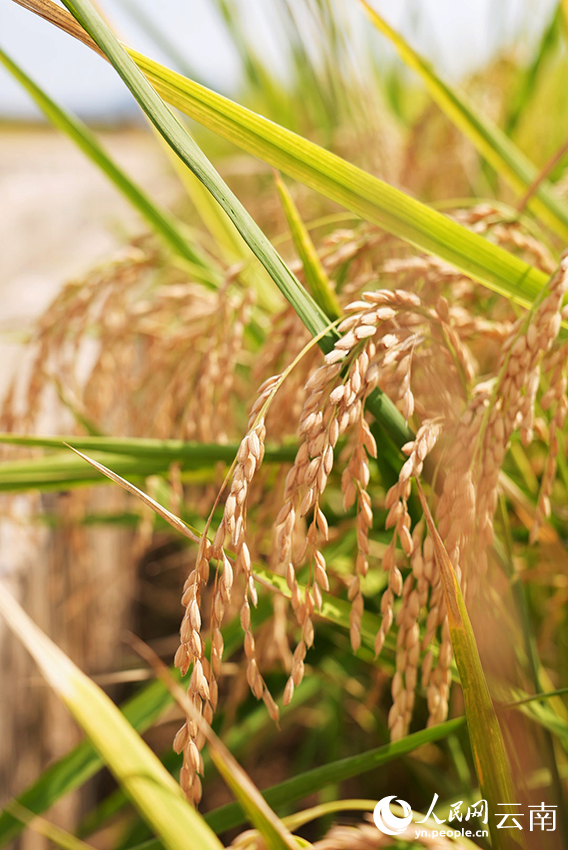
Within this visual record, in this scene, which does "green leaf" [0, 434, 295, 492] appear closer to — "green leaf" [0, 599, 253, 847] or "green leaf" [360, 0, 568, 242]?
"green leaf" [0, 599, 253, 847]

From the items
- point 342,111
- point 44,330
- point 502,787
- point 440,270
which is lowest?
point 502,787

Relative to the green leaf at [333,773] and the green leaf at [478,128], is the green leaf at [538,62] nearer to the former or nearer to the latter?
the green leaf at [478,128]

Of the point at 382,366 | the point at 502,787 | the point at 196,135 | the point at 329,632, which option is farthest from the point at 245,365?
the point at 196,135

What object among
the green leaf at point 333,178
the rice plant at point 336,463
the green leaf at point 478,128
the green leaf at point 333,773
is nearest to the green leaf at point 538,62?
the rice plant at point 336,463

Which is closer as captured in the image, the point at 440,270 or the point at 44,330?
the point at 440,270

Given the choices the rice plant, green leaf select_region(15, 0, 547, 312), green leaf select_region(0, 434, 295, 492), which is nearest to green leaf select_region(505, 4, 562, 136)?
the rice plant

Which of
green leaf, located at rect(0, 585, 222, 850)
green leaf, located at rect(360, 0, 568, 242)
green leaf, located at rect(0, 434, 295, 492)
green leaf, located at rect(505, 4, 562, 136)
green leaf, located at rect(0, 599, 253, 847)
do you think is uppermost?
green leaf, located at rect(505, 4, 562, 136)

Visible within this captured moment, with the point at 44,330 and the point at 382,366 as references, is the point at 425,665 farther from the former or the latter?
the point at 44,330
